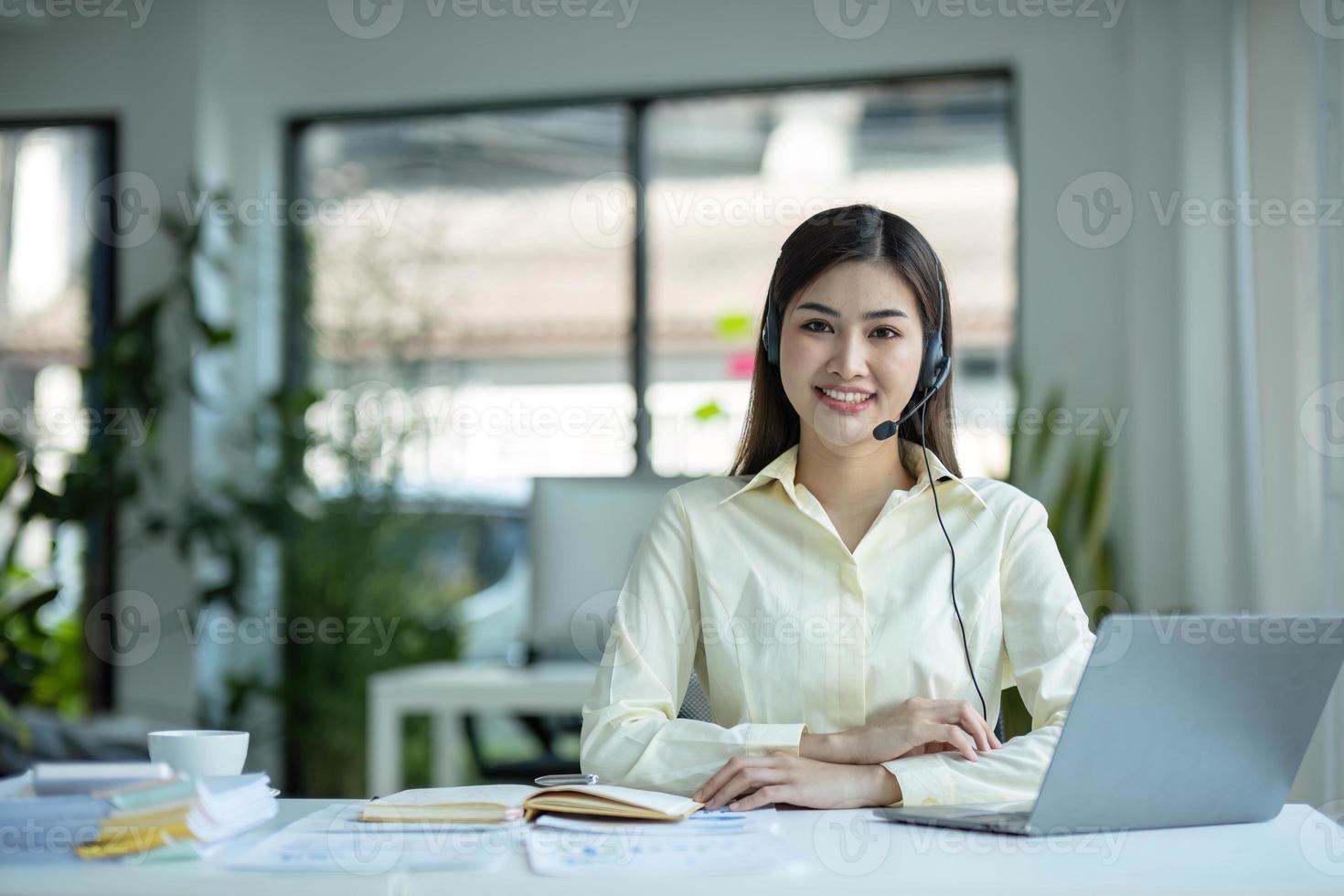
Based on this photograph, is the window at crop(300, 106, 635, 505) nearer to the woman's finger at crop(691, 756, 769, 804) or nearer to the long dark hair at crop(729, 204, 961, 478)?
the long dark hair at crop(729, 204, 961, 478)

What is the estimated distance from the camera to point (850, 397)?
174cm

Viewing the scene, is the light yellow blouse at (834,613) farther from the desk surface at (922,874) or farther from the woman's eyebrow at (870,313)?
the desk surface at (922,874)

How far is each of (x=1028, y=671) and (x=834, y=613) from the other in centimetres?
25

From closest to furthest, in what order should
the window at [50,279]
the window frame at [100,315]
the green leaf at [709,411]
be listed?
the green leaf at [709,411] < the window frame at [100,315] < the window at [50,279]

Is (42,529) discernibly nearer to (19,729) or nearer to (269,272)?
(269,272)

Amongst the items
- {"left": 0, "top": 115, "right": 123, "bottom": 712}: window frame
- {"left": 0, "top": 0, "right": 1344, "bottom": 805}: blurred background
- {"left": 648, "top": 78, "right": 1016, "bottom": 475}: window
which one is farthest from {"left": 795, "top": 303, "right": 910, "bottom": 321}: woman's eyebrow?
{"left": 0, "top": 115, "right": 123, "bottom": 712}: window frame

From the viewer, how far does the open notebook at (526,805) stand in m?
1.25

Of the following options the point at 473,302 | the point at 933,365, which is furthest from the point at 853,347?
the point at 473,302

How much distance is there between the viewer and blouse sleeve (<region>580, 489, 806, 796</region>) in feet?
5.03

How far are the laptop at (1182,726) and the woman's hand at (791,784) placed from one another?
13 centimetres

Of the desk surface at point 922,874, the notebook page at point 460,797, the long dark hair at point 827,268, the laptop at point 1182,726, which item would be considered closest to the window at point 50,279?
the long dark hair at point 827,268

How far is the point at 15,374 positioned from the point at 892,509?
439 centimetres

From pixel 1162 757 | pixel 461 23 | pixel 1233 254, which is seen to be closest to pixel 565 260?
pixel 461 23

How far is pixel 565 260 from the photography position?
5.04 meters
